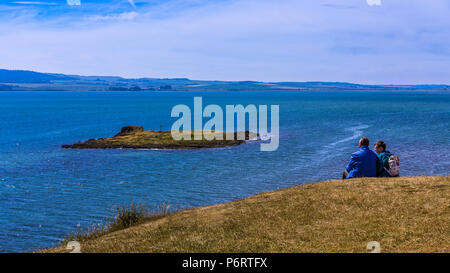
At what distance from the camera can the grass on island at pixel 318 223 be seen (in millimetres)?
10844

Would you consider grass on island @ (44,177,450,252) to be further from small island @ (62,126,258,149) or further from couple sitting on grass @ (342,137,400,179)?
small island @ (62,126,258,149)

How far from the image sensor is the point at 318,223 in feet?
41.0

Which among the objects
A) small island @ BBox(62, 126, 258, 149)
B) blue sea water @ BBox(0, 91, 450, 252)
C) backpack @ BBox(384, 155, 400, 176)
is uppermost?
backpack @ BBox(384, 155, 400, 176)

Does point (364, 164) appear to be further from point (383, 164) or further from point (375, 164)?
point (383, 164)

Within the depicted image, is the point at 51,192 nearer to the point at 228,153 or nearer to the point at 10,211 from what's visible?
the point at 10,211

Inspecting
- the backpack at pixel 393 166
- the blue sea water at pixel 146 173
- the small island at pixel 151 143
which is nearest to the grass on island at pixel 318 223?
the backpack at pixel 393 166

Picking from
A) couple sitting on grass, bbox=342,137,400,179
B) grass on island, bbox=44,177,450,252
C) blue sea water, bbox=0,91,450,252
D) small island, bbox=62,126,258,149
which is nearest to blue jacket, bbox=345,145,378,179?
couple sitting on grass, bbox=342,137,400,179

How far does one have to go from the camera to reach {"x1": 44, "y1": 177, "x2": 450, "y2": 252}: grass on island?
35.6ft

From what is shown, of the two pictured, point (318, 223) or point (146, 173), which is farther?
point (146, 173)

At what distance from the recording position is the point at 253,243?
11242 millimetres

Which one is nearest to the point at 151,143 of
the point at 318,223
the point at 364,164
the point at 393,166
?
the point at 364,164

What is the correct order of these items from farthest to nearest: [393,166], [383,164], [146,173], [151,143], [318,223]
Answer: [151,143]
[146,173]
[383,164]
[393,166]
[318,223]

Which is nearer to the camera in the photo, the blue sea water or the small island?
the blue sea water
